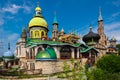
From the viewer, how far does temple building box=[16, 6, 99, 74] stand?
143ft

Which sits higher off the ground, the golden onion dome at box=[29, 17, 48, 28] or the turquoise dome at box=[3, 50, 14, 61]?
the golden onion dome at box=[29, 17, 48, 28]

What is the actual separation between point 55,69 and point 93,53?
1245cm

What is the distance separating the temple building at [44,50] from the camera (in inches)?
1711

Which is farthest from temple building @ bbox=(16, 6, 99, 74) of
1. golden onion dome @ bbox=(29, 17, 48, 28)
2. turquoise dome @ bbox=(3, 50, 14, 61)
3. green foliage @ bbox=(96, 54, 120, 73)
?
green foliage @ bbox=(96, 54, 120, 73)

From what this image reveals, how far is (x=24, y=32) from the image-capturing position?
55.6 metres

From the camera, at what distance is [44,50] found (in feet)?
151

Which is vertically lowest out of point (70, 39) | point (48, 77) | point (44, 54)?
point (48, 77)

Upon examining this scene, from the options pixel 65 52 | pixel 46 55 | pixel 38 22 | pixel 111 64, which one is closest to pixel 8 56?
pixel 38 22

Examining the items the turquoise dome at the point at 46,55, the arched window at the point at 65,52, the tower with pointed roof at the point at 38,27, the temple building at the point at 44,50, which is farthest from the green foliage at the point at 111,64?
the tower with pointed roof at the point at 38,27

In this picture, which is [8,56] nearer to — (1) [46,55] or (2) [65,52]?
(2) [65,52]

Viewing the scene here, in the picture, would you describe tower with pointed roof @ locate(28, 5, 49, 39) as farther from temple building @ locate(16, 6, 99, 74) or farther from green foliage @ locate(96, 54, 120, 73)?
green foliage @ locate(96, 54, 120, 73)

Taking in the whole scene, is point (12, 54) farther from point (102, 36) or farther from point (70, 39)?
point (102, 36)

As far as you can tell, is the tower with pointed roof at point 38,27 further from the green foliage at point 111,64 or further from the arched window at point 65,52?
the green foliage at point 111,64

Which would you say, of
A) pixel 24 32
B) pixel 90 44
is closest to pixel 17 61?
pixel 24 32
